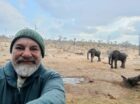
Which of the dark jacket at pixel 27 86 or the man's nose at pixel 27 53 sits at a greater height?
the man's nose at pixel 27 53

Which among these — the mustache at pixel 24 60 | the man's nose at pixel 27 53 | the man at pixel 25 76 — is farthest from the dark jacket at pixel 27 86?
the man's nose at pixel 27 53

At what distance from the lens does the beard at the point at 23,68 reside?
3949 mm

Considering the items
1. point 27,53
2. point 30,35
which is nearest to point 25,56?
point 27,53

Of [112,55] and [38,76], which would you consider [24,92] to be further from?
[112,55]

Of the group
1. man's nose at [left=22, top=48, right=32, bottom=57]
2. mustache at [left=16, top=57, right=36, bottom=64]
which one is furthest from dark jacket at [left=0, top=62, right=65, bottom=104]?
man's nose at [left=22, top=48, right=32, bottom=57]

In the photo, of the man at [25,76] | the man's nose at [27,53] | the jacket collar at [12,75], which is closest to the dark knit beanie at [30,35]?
the man at [25,76]

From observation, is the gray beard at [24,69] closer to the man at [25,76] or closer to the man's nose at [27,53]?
the man at [25,76]

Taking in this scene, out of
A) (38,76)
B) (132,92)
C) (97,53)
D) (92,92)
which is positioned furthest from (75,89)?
(97,53)

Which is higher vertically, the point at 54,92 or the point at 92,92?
the point at 54,92

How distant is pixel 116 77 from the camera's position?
80.6ft

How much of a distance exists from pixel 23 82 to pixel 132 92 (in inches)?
663

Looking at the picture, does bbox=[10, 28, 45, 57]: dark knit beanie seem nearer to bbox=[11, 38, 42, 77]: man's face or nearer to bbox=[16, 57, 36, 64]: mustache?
bbox=[11, 38, 42, 77]: man's face

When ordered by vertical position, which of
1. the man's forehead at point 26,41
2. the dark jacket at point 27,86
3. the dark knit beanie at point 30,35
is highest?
the dark knit beanie at point 30,35

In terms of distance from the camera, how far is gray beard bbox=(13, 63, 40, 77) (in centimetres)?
395
